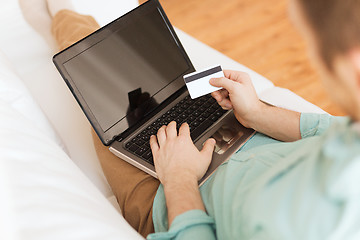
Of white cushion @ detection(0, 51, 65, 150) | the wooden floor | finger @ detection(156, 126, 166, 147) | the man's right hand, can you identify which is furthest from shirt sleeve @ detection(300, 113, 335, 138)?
the wooden floor

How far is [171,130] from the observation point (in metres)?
0.97

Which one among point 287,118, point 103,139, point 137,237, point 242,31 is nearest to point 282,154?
point 287,118

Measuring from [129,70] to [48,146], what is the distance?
334mm

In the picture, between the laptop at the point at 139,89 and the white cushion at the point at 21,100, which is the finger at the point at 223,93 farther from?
the white cushion at the point at 21,100

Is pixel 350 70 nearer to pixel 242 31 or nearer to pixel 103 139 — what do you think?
pixel 103 139

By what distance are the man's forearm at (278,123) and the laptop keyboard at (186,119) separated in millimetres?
133

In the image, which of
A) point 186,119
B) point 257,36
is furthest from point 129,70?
point 257,36

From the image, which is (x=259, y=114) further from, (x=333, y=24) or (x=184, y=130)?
(x=333, y=24)

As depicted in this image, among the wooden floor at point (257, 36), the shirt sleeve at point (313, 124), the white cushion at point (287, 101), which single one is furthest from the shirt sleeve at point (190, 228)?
the wooden floor at point (257, 36)

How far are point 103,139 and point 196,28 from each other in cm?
149

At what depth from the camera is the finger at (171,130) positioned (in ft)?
3.14

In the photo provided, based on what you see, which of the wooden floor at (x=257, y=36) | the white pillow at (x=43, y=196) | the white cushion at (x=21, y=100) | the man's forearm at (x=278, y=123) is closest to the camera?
the white pillow at (x=43, y=196)

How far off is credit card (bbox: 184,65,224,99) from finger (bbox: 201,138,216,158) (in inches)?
5.3

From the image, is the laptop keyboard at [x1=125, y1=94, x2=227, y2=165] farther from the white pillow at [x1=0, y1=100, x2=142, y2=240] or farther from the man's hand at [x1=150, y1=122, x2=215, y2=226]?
the white pillow at [x1=0, y1=100, x2=142, y2=240]
